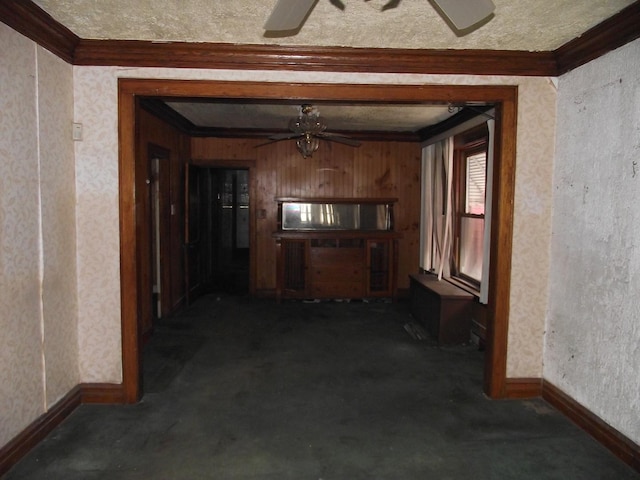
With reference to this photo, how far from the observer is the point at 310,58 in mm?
2887

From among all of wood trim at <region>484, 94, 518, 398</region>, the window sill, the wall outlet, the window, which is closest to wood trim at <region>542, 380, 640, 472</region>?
wood trim at <region>484, 94, 518, 398</region>

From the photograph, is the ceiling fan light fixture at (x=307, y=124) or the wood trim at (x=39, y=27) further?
the ceiling fan light fixture at (x=307, y=124)

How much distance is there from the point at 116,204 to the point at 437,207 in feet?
13.1

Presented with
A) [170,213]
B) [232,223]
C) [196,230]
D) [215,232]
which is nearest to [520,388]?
[170,213]

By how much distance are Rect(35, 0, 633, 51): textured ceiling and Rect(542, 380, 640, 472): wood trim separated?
2.27 metres

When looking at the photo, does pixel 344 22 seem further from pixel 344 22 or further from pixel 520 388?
pixel 520 388

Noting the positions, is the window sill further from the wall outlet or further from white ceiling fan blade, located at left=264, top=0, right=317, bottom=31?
the wall outlet

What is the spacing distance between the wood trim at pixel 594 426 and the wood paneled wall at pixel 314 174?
12.3 ft

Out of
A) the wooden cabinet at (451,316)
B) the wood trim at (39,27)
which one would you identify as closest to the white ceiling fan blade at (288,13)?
the wood trim at (39,27)

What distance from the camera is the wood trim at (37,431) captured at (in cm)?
222

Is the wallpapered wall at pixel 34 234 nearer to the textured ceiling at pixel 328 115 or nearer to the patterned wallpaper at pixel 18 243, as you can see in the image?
the patterned wallpaper at pixel 18 243

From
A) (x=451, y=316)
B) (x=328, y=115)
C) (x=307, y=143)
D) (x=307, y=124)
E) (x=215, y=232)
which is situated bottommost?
(x=451, y=316)

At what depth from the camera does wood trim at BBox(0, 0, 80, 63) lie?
2172mm

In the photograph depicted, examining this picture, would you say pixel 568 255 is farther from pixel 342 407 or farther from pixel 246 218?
pixel 246 218
